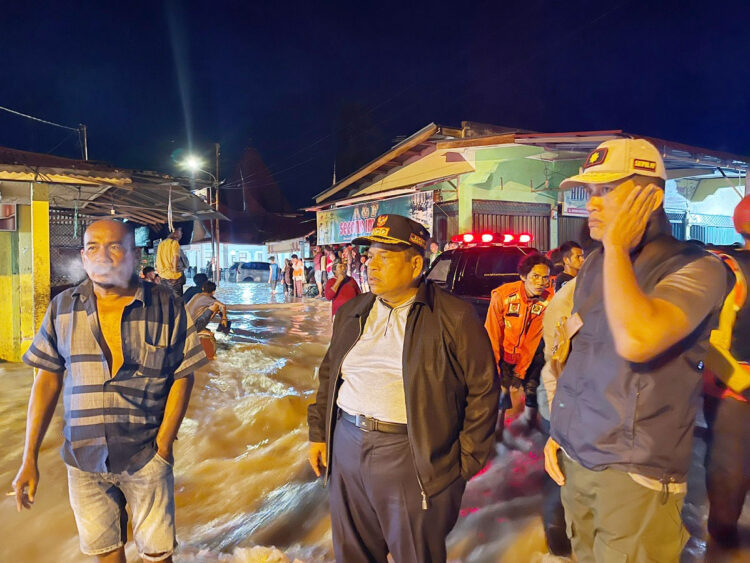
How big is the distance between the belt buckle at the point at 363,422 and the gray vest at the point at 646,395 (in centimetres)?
89

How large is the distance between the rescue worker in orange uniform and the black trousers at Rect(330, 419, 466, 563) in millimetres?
2555

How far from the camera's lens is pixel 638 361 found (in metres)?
1.53

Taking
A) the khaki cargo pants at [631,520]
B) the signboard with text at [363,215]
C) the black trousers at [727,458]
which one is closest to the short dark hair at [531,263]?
the black trousers at [727,458]

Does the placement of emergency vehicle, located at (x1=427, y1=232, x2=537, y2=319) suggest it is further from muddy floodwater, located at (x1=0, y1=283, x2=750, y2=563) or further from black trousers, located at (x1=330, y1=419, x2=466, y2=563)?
black trousers, located at (x1=330, y1=419, x2=466, y2=563)

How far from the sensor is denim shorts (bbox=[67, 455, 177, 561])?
7.94 ft

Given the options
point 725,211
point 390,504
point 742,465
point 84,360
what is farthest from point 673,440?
point 725,211

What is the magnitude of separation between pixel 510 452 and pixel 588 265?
10.3 ft

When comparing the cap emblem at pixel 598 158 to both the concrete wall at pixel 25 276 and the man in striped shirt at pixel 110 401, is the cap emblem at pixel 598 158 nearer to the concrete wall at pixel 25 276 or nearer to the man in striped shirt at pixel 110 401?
the man in striped shirt at pixel 110 401

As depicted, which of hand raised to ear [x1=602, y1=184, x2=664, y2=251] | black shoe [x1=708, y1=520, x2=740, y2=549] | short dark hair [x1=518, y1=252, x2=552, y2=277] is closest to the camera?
hand raised to ear [x1=602, y1=184, x2=664, y2=251]

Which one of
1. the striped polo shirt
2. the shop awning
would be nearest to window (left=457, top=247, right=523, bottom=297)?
the shop awning

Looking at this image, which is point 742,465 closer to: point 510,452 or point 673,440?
point 673,440

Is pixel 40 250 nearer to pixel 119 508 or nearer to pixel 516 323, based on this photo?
pixel 119 508

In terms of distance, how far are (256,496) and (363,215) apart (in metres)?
14.8

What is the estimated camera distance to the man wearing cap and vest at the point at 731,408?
2.49 meters
